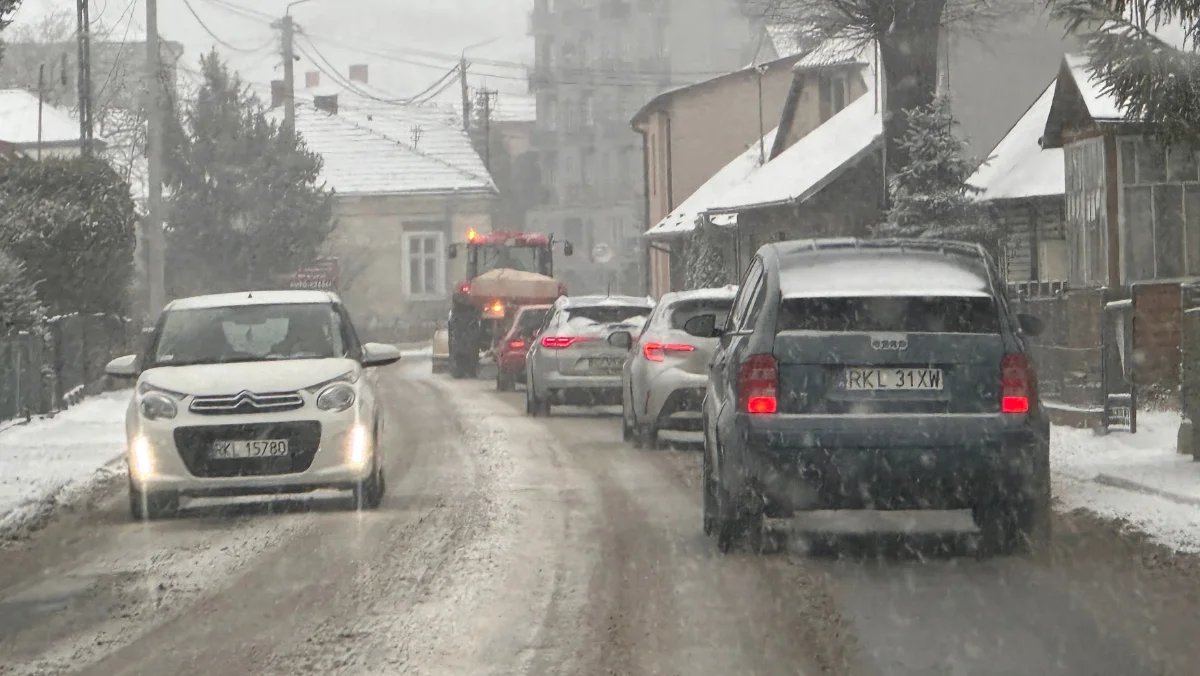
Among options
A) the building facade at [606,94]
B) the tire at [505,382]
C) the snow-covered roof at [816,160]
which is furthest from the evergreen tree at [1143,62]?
the building facade at [606,94]

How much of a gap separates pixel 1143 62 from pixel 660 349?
5.41m

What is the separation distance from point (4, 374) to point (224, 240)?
33.0 metres

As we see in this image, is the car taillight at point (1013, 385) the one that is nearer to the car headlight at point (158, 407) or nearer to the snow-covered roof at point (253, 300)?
the car headlight at point (158, 407)

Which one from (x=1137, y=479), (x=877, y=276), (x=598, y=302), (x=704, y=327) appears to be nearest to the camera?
(x=877, y=276)

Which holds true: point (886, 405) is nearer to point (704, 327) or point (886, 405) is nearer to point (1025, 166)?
point (704, 327)

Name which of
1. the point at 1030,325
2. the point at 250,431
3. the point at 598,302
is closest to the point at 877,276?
the point at 1030,325

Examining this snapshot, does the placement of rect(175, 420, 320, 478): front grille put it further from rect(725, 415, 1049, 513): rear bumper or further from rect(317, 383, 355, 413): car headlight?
rect(725, 415, 1049, 513): rear bumper

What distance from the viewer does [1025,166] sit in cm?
2966

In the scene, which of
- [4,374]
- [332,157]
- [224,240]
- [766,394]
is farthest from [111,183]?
[332,157]

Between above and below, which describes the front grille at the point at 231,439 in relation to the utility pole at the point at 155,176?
below

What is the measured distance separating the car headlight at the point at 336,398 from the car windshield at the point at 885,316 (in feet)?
13.2

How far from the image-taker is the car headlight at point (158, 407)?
41.0 ft

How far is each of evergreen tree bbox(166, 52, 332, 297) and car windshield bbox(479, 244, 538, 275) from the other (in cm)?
1664

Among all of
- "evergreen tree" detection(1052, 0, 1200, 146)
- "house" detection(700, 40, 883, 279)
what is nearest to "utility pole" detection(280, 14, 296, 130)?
"house" detection(700, 40, 883, 279)
